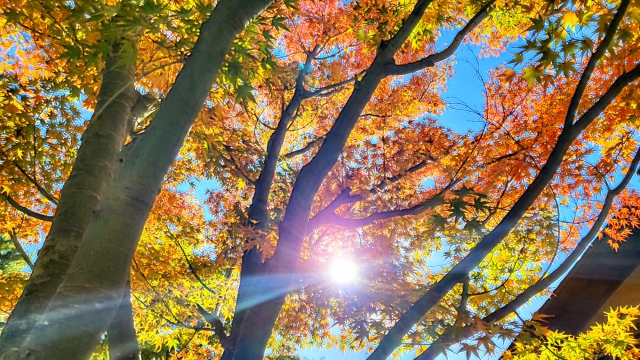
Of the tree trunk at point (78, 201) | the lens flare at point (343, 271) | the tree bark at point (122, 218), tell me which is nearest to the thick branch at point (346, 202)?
the lens flare at point (343, 271)

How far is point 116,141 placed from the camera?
2.51 meters

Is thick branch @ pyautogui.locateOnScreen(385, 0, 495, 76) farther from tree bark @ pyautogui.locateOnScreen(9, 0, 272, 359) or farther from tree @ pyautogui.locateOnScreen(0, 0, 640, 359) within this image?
tree bark @ pyautogui.locateOnScreen(9, 0, 272, 359)

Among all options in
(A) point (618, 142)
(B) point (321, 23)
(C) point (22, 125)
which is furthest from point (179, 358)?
(A) point (618, 142)

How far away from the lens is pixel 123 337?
11.9 ft

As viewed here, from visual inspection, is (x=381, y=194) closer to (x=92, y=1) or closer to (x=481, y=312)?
(x=481, y=312)

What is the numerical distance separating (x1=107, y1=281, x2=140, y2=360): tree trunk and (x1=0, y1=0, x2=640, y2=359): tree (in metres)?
0.43

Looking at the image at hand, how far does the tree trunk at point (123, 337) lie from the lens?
→ 11.6 ft

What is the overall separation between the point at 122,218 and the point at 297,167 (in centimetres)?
791

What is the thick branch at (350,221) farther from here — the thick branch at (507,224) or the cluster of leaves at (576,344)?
the thick branch at (507,224)

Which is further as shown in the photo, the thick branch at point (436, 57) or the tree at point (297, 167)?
the thick branch at point (436, 57)

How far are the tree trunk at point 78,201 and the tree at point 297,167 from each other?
0.04 ft

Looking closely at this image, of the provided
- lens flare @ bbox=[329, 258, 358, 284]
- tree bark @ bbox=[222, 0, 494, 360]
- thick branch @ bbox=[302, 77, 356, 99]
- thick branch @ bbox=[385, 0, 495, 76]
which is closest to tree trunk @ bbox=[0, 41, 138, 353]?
tree bark @ bbox=[222, 0, 494, 360]

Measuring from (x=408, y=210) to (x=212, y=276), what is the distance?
13.1 ft

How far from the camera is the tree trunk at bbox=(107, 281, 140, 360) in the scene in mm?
3546
